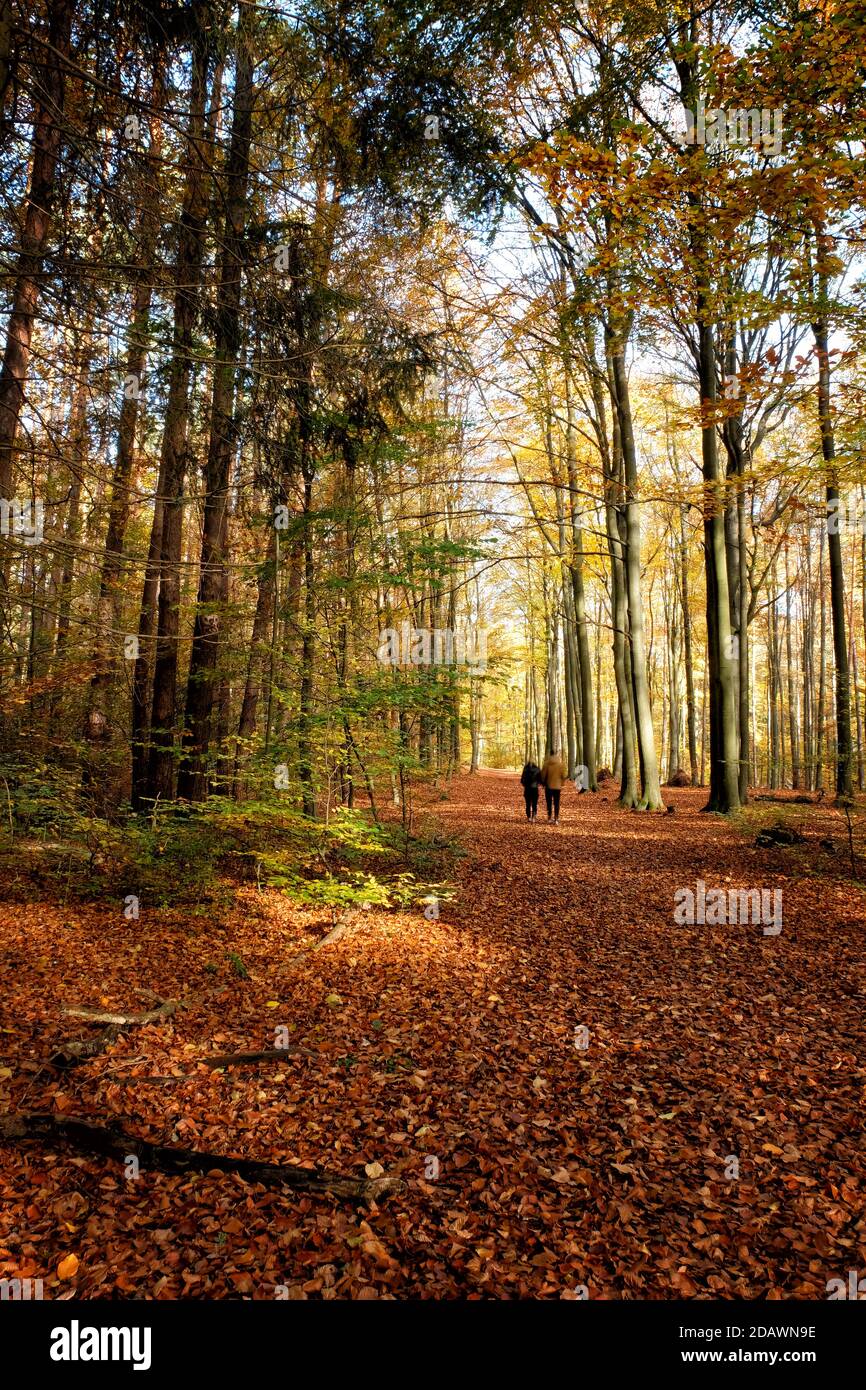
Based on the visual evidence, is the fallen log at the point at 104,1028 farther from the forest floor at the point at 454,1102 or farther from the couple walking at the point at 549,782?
the couple walking at the point at 549,782

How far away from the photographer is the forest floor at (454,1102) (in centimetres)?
262

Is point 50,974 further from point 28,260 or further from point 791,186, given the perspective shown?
point 791,186

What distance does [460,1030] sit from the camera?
4.66 m

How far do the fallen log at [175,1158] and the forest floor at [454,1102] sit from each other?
48mm

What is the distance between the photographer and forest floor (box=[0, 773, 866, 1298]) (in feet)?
8.58

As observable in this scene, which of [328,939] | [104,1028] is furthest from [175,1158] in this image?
[328,939]

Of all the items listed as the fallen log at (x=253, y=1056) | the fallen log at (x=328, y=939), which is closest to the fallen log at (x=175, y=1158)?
the fallen log at (x=253, y=1056)

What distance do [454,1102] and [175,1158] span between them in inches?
64.0

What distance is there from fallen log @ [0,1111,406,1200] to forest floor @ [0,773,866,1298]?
48 mm

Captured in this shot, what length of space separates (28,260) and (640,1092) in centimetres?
735

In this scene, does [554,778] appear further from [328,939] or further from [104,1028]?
[104,1028]

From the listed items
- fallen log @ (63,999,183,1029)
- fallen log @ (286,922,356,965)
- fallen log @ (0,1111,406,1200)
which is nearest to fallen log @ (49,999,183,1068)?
fallen log @ (63,999,183,1029)

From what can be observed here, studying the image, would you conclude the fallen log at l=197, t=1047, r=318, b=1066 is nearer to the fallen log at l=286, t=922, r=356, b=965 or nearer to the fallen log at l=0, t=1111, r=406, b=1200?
the fallen log at l=0, t=1111, r=406, b=1200

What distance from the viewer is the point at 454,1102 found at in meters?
3.79
